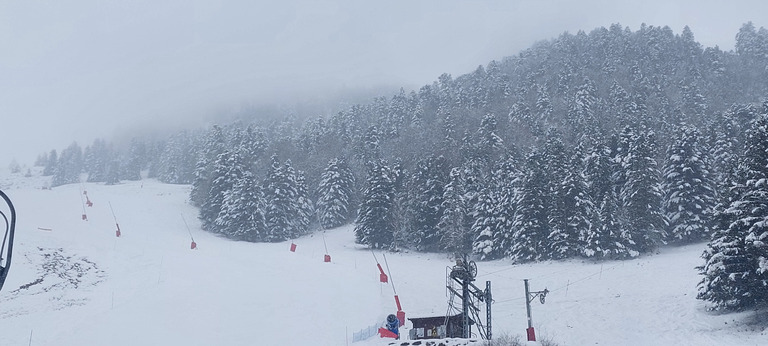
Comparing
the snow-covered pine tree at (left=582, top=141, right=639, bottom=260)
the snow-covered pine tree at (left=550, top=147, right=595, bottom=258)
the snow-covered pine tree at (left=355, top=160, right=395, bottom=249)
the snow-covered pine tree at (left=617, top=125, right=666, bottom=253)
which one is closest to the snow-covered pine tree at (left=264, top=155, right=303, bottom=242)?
the snow-covered pine tree at (left=355, top=160, right=395, bottom=249)

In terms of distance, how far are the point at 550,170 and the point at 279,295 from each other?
1254 inches

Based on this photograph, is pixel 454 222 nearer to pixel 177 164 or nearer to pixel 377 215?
pixel 377 215

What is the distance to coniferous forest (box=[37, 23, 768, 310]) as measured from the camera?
44344mm

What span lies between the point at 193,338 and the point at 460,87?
10522cm

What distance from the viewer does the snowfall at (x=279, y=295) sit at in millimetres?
24625

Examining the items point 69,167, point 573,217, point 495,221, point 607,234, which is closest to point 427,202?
point 495,221

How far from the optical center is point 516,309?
35.1m

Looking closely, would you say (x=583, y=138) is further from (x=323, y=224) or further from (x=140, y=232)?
(x=140, y=232)

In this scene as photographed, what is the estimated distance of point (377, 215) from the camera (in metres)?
60.5

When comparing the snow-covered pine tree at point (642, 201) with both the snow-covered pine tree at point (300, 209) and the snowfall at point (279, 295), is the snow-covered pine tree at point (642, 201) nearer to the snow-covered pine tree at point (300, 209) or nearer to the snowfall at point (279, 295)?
the snowfall at point (279, 295)

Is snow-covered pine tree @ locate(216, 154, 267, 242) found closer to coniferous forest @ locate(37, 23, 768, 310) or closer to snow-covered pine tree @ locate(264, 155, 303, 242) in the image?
coniferous forest @ locate(37, 23, 768, 310)

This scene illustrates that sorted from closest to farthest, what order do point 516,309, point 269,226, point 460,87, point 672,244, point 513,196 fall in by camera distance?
1. point 516,309
2. point 672,244
3. point 513,196
4. point 269,226
5. point 460,87

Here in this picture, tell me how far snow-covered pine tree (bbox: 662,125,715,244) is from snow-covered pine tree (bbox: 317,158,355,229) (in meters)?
40.7

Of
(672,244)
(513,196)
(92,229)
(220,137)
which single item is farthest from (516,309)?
(220,137)
